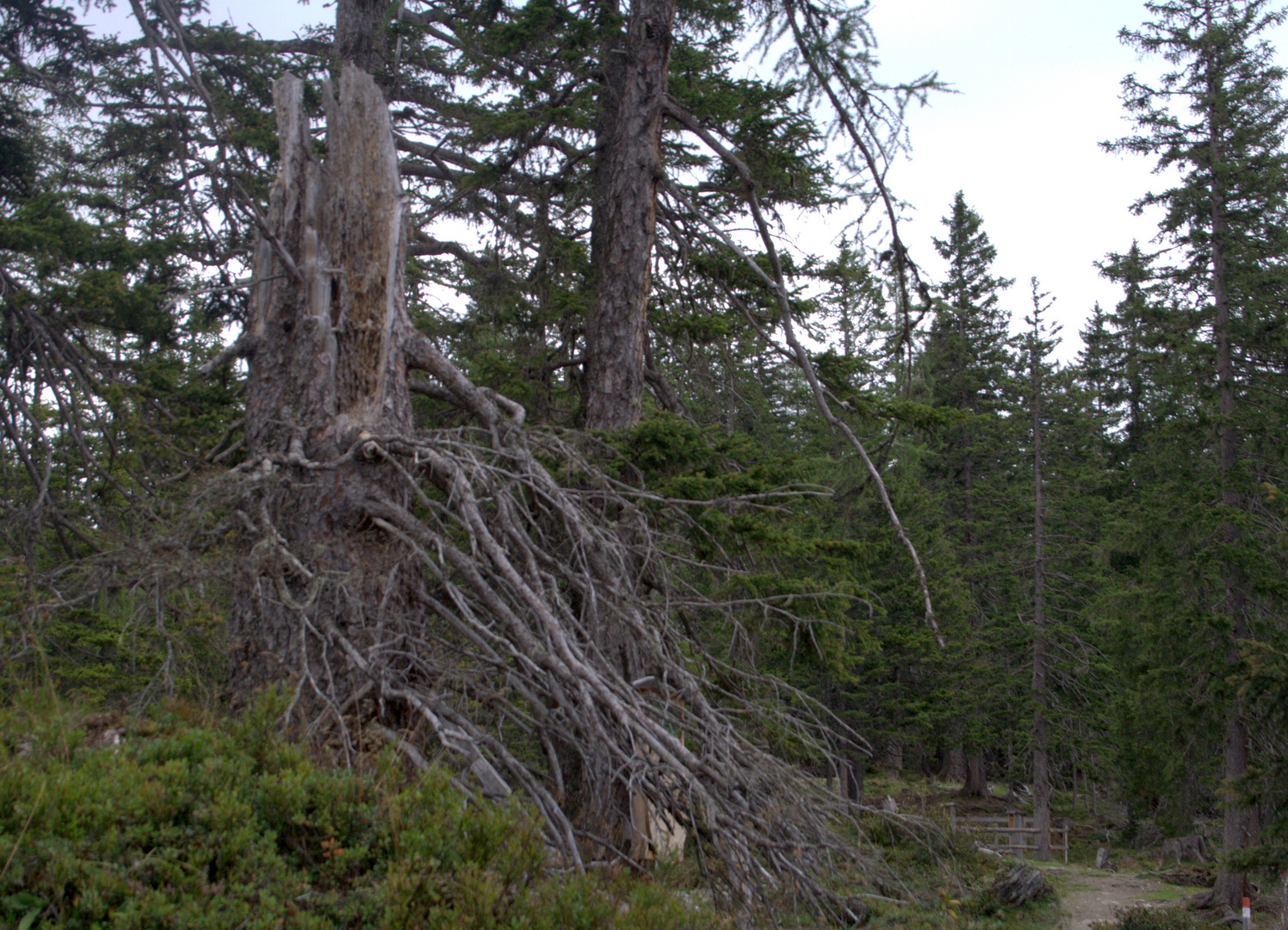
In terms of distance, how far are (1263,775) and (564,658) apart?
8813 millimetres

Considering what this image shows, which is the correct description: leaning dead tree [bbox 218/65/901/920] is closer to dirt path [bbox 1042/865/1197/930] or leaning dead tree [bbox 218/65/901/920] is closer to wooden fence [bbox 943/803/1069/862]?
dirt path [bbox 1042/865/1197/930]

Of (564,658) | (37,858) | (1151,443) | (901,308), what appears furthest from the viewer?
(1151,443)

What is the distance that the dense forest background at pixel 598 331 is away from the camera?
19.5ft

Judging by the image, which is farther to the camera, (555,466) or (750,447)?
(750,447)

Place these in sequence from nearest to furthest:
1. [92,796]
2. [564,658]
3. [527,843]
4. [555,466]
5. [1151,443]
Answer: [92,796] → [527,843] → [564,658] → [555,466] → [1151,443]

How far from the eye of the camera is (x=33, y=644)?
14.2 feet

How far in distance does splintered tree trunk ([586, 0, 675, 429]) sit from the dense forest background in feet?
0.09

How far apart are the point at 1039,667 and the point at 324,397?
24.7 metres

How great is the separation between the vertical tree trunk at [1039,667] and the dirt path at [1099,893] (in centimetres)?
196

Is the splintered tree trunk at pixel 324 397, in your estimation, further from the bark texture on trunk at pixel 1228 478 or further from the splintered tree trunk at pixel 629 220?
the bark texture on trunk at pixel 1228 478

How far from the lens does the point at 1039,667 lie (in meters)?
25.4

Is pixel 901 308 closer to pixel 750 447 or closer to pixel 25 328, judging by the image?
pixel 750 447

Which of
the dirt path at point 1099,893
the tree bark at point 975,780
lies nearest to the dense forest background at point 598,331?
the dirt path at point 1099,893

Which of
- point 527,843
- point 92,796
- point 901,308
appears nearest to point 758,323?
point 901,308
